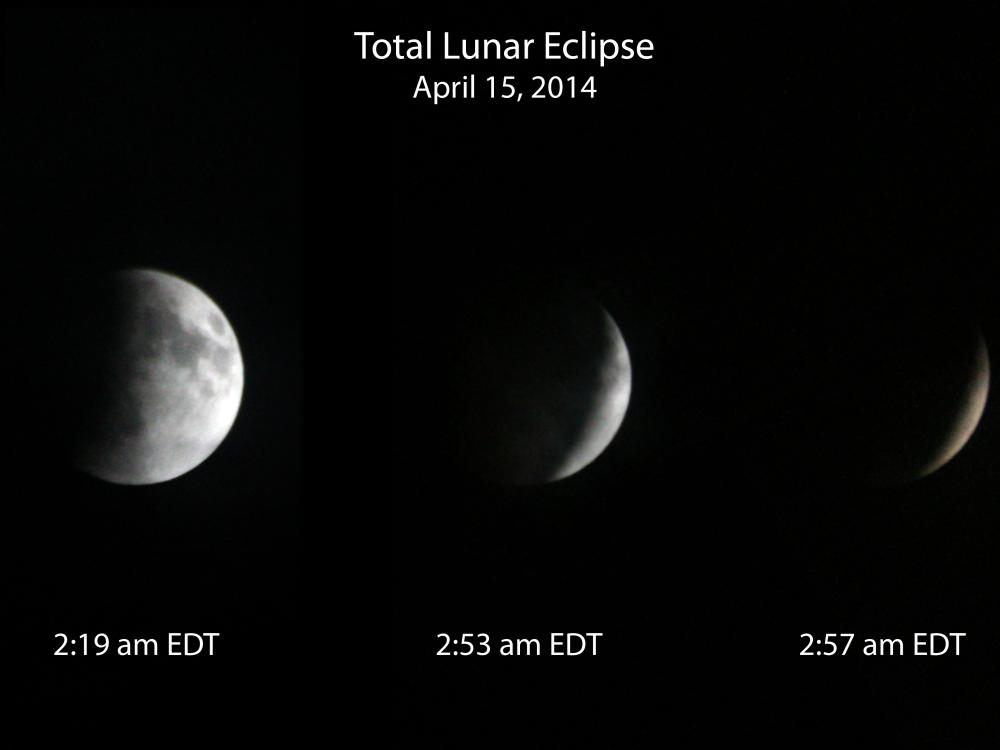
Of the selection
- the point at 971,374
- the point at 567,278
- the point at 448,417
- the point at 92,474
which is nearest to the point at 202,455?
the point at 92,474

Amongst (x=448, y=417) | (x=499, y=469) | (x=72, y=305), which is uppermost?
(x=72, y=305)

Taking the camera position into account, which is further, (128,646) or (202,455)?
(202,455)

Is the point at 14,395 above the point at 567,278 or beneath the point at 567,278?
beneath

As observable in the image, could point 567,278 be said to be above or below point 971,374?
above

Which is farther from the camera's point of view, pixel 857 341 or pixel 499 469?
pixel 857 341

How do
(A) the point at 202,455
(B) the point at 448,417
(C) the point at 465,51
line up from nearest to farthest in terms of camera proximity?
(C) the point at 465,51 < (B) the point at 448,417 < (A) the point at 202,455

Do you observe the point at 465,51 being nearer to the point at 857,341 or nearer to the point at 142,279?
the point at 142,279

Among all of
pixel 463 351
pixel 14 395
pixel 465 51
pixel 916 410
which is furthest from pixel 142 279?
pixel 916 410

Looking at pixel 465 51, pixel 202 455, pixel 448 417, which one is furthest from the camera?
pixel 202 455

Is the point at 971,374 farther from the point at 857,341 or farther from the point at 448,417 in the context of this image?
the point at 448,417
